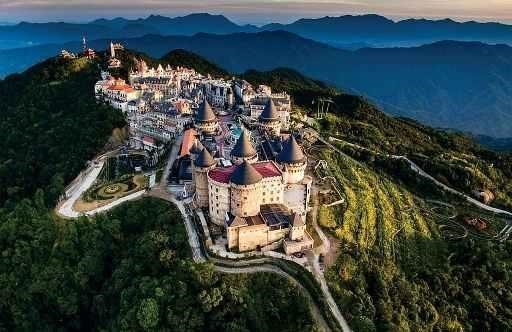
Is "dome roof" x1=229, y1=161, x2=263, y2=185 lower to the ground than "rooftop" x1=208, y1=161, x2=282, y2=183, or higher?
higher

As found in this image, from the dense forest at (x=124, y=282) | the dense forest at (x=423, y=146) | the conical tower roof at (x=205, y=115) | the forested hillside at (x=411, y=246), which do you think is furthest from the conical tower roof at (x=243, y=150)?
the dense forest at (x=423, y=146)

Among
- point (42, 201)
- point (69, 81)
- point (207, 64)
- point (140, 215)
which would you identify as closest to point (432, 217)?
point (140, 215)

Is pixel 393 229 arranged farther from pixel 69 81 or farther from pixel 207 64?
pixel 207 64

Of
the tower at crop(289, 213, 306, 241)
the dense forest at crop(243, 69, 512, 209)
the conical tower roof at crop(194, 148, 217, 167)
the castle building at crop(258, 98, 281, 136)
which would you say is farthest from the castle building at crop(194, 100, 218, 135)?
the dense forest at crop(243, 69, 512, 209)

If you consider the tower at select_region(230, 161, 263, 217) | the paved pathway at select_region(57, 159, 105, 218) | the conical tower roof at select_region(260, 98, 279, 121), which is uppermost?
the conical tower roof at select_region(260, 98, 279, 121)

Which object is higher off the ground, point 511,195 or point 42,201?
point 42,201

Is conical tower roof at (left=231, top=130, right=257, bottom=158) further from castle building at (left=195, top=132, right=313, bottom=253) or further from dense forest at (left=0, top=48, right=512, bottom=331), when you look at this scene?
dense forest at (left=0, top=48, right=512, bottom=331)

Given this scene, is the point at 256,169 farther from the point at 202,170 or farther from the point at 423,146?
the point at 423,146
